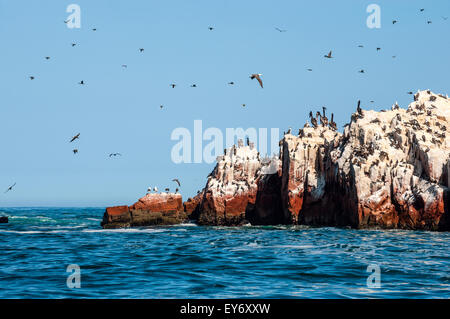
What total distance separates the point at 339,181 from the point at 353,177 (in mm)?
3813

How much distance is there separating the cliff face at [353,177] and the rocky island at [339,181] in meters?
0.10

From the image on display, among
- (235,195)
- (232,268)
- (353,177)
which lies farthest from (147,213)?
(232,268)

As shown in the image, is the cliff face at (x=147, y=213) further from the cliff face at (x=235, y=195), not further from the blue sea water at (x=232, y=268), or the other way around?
the blue sea water at (x=232, y=268)

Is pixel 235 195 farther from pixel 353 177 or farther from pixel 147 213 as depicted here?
pixel 353 177

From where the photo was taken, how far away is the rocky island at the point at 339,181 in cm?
5325

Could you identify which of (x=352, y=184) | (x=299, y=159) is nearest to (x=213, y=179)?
(x=299, y=159)

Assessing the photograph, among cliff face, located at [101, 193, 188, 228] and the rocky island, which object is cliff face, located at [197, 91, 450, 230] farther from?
cliff face, located at [101, 193, 188, 228]

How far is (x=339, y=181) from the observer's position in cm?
5953

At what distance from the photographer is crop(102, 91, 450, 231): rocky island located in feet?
175

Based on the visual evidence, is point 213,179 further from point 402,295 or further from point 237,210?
point 402,295

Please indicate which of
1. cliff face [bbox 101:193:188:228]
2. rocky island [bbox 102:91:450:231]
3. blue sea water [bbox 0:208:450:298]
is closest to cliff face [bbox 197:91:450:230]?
rocky island [bbox 102:91:450:231]

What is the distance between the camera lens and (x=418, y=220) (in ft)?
170

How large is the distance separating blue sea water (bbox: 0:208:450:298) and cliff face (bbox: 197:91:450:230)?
432 inches

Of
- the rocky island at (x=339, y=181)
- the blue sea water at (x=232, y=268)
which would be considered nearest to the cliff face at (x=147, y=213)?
the rocky island at (x=339, y=181)
